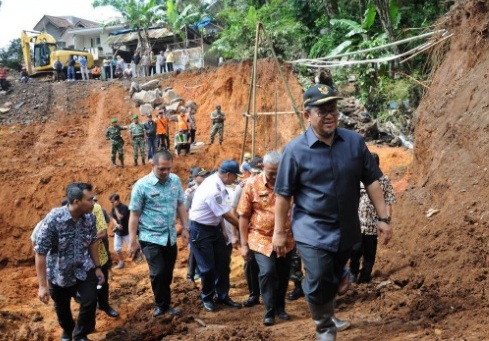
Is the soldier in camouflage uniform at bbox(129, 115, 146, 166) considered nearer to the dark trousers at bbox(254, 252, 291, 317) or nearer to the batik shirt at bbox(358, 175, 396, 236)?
the batik shirt at bbox(358, 175, 396, 236)

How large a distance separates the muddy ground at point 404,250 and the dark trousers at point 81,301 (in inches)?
18.6

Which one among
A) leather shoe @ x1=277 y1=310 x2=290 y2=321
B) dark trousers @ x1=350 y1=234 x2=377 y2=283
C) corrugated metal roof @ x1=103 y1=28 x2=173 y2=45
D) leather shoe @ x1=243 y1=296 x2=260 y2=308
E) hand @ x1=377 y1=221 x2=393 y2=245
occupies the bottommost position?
leather shoe @ x1=243 y1=296 x2=260 y2=308

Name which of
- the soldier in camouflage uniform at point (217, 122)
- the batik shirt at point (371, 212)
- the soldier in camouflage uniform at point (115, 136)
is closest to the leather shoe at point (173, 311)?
the batik shirt at point (371, 212)

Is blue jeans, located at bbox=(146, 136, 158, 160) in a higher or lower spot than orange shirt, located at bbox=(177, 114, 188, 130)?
lower

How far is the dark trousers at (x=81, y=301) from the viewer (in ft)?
16.8

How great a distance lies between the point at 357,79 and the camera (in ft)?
55.3

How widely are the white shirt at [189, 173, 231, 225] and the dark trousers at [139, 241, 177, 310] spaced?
0.50 metres

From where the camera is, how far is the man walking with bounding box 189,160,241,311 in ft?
19.7

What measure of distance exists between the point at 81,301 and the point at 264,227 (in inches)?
77.8

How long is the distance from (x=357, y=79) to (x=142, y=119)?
10284mm

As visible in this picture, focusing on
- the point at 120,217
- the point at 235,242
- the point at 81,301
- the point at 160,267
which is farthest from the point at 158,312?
the point at 120,217

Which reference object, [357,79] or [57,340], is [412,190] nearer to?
[57,340]

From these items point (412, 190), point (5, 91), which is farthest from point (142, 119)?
point (412, 190)

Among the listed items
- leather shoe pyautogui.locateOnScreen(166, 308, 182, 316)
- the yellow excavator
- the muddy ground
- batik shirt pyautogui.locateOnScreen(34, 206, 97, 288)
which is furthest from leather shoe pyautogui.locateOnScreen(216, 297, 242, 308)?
the yellow excavator
